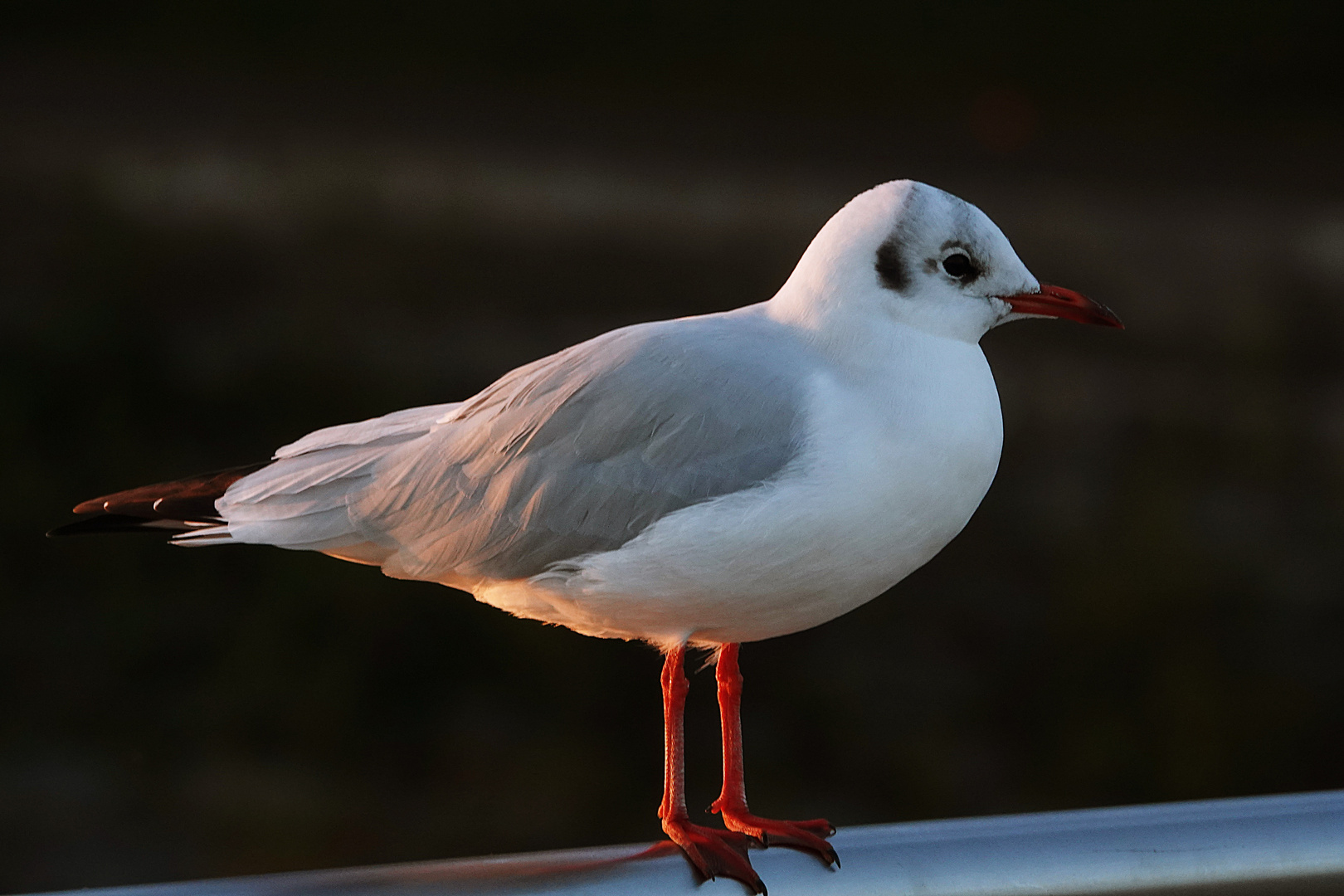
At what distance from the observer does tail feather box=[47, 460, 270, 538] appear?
796mm

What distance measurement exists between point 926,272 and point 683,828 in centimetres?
36

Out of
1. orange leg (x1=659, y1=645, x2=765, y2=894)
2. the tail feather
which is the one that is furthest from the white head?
the tail feather

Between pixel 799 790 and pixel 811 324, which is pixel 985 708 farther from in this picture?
pixel 811 324

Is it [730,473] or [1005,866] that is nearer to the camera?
[1005,866]

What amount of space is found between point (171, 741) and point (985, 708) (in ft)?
5.03

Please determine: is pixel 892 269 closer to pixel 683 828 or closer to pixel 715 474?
pixel 715 474

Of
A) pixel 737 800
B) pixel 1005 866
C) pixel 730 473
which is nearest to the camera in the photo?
pixel 1005 866

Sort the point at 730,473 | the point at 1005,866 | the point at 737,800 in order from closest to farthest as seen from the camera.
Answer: the point at 1005,866 → the point at 730,473 → the point at 737,800

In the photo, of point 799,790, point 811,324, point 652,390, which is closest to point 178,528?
point 652,390

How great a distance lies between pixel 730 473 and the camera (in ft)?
2.40

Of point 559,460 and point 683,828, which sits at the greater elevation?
point 559,460

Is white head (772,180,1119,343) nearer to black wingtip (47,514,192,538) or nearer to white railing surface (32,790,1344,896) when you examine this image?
white railing surface (32,790,1344,896)

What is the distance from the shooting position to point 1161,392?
2.82 meters

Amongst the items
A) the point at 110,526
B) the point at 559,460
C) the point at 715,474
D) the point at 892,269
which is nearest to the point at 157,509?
the point at 110,526
